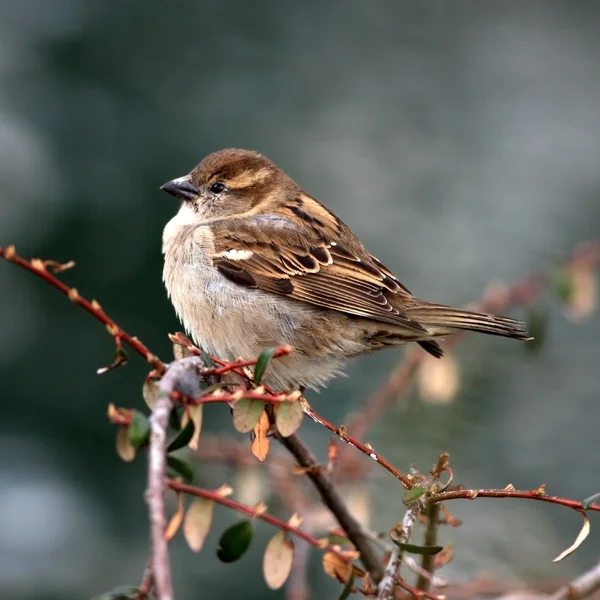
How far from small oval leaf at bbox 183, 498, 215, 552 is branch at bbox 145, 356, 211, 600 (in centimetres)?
14

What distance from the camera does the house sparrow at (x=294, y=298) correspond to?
3.29 metres

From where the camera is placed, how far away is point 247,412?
64.9 inches

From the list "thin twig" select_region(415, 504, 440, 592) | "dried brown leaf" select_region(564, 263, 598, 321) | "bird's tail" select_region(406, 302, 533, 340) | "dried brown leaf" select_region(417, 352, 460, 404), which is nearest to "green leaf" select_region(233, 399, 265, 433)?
"thin twig" select_region(415, 504, 440, 592)

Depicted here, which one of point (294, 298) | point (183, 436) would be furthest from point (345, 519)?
point (294, 298)

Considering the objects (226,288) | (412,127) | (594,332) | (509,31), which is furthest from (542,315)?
(509,31)

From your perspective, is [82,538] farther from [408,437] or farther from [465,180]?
[465,180]

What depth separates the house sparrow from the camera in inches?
129

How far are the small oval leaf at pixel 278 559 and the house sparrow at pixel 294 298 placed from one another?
1.53 m

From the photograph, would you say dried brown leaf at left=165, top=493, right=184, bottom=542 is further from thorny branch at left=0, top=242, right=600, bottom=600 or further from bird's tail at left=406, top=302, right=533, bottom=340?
bird's tail at left=406, top=302, right=533, bottom=340

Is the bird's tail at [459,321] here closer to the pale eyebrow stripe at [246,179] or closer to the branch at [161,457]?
the pale eyebrow stripe at [246,179]

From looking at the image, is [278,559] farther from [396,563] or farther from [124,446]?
[124,446]

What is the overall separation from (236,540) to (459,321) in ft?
5.45

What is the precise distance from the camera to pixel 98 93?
5215 mm

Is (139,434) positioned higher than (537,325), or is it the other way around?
(537,325)
